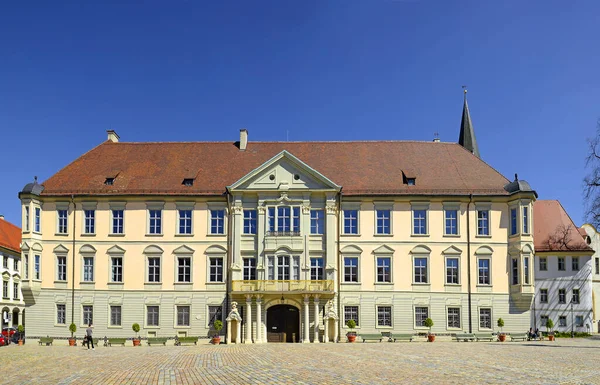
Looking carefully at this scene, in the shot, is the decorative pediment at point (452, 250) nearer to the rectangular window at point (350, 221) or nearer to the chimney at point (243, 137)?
the rectangular window at point (350, 221)

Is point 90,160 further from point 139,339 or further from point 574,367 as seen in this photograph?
point 574,367

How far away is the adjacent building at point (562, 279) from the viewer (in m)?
57.5

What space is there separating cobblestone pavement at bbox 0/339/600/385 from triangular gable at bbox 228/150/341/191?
1604 centimetres

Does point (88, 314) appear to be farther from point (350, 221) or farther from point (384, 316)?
point (384, 316)

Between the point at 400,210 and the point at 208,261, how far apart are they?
13.7 meters

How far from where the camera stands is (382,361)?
84.7 ft

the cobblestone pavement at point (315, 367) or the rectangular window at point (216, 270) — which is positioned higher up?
the rectangular window at point (216, 270)

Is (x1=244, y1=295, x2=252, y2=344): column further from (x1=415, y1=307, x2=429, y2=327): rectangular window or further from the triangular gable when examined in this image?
(x1=415, y1=307, x2=429, y2=327): rectangular window

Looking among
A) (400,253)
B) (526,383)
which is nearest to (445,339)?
(400,253)

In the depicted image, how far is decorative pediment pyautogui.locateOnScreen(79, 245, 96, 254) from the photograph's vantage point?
46531 mm

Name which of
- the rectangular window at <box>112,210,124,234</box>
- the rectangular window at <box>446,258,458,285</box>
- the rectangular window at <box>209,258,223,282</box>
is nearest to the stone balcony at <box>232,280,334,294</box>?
the rectangular window at <box>209,258,223,282</box>

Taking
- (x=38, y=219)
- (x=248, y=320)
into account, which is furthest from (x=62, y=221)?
(x=248, y=320)

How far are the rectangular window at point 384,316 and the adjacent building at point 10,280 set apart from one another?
39.3 m

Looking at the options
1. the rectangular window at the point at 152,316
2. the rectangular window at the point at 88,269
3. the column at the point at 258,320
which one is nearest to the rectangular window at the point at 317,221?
the column at the point at 258,320
